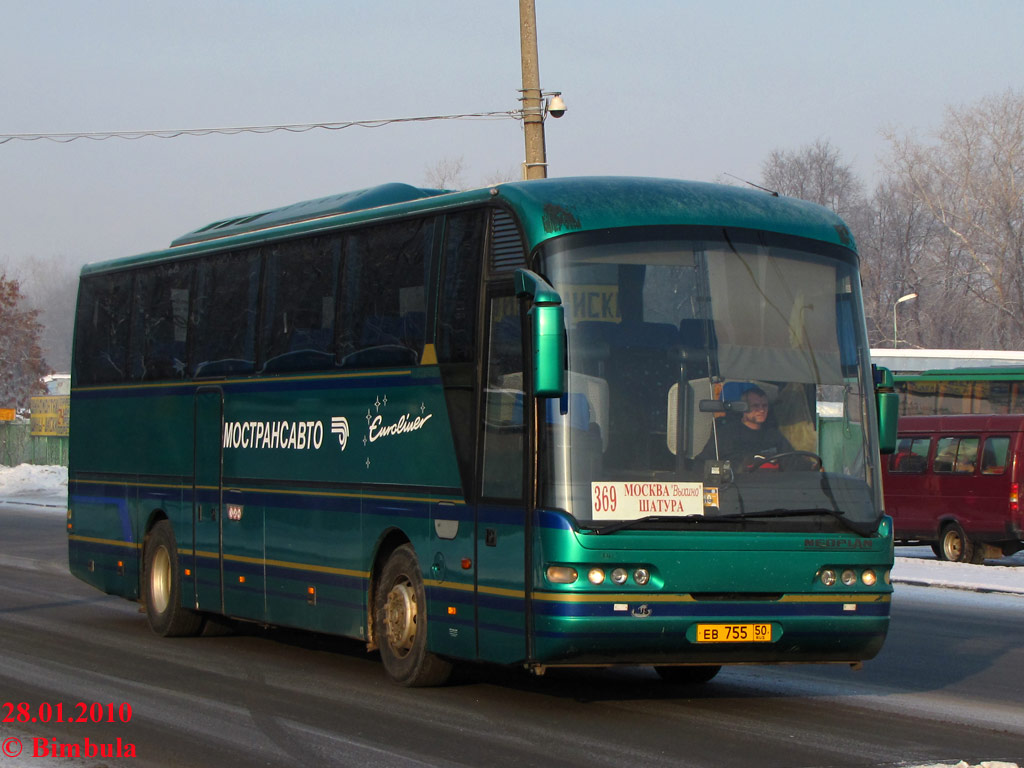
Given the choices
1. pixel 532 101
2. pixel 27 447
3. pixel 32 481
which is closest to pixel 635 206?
pixel 532 101

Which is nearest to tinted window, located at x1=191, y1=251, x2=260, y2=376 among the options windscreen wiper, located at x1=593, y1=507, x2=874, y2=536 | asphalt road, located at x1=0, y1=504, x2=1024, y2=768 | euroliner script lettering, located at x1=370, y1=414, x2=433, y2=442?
euroliner script lettering, located at x1=370, y1=414, x2=433, y2=442

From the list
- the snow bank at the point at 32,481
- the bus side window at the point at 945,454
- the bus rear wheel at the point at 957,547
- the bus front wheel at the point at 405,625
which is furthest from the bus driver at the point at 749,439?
the snow bank at the point at 32,481

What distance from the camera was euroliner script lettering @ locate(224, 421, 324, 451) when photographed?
12008 millimetres

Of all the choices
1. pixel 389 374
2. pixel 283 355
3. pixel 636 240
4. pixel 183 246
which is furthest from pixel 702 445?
pixel 183 246

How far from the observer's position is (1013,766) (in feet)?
25.2

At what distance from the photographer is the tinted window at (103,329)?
15609mm

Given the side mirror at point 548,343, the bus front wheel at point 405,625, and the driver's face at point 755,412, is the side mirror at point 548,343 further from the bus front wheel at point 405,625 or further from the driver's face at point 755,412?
the bus front wheel at point 405,625

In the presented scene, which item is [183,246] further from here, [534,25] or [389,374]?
[534,25]

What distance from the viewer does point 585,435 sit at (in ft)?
30.1

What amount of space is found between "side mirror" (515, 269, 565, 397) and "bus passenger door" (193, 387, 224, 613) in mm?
5232

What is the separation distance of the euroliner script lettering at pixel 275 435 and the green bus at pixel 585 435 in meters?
0.05

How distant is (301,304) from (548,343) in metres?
3.99

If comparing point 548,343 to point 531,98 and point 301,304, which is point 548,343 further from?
point 531,98

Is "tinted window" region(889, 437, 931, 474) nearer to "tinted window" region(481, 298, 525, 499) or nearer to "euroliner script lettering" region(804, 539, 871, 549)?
"euroliner script lettering" region(804, 539, 871, 549)
